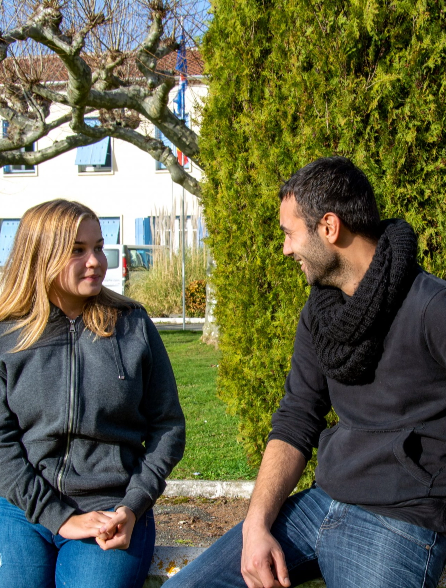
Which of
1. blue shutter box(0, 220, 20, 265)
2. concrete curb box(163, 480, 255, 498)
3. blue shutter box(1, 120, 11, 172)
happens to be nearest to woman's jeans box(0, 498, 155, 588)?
concrete curb box(163, 480, 255, 498)

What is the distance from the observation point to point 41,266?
2541mm

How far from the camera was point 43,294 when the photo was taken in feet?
8.26

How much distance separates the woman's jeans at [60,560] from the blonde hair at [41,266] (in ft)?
2.44

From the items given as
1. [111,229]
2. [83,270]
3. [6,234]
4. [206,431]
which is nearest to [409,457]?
[83,270]

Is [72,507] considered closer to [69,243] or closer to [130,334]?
[130,334]

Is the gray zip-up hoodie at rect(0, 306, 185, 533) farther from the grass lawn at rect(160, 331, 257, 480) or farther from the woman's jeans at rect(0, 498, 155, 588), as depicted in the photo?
the grass lawn at rect(160, 331, 257, 480)

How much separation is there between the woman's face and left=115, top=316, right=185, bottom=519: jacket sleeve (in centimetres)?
28

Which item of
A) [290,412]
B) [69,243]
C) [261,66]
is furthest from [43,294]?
[261,66]

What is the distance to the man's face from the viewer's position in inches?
87.8

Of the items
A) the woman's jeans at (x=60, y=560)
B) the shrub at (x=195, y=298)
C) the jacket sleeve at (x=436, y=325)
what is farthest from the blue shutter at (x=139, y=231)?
the jacket sleeve at (x=436, y=325)

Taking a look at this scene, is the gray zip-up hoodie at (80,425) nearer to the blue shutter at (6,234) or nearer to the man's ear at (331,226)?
the man's ear at (331,226)

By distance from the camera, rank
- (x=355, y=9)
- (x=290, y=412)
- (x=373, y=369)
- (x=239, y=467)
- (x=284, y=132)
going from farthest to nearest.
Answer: (x=239, y=467), (x=284, y=132), (x=355, y=9), (x=290, y=412), (x=373, y=369)

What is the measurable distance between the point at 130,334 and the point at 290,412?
2.33ft

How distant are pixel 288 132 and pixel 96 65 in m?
7.53
